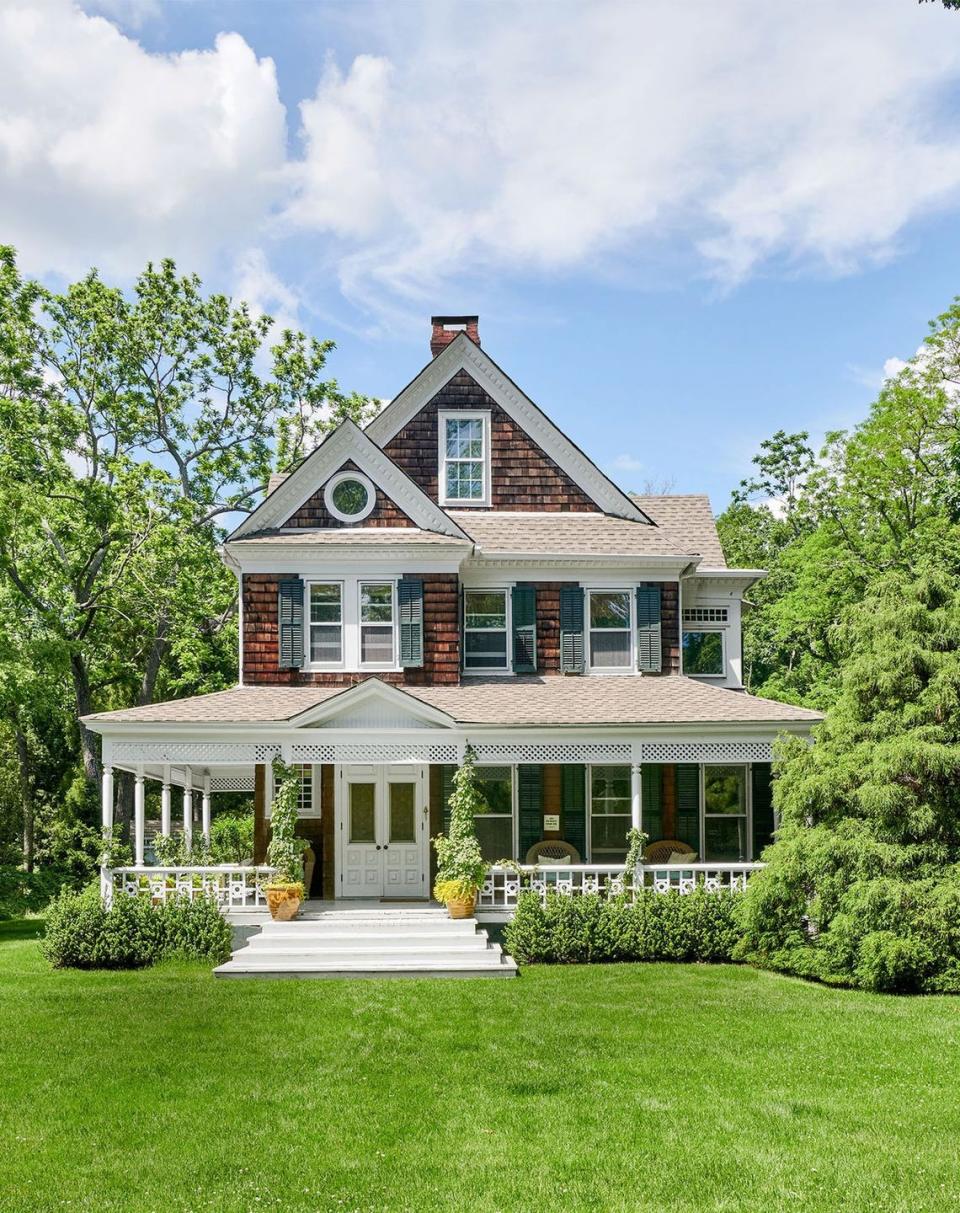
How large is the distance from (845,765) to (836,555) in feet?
53.2

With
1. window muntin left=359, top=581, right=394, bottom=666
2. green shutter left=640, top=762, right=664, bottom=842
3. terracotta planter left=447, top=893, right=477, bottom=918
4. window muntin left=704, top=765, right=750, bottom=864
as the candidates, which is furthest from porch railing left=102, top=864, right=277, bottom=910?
window muntin left=704, top=765, right=750, bottom=864

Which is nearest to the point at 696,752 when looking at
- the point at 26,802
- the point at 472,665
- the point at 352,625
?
the point at 472,665

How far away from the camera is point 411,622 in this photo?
19.9 metres

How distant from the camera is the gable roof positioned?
74.2ft

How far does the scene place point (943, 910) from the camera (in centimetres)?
1416

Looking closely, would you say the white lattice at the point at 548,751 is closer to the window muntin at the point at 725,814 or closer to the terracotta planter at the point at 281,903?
the window muntin at the point at 725,814

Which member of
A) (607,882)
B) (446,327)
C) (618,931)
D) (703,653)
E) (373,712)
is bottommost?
(618,931)

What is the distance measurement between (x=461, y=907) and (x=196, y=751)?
4.88 meters

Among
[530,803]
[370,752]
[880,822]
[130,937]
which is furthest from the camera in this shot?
[530,803]

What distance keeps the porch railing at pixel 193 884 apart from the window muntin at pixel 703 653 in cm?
945

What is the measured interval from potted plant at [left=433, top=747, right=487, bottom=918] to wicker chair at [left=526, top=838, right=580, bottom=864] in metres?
2.32

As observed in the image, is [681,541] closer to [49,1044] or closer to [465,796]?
[465,796]

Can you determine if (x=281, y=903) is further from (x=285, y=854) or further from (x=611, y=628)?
(x=611, y=628)

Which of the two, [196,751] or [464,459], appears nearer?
[196,751]
